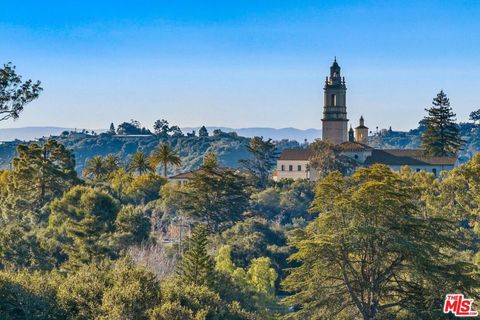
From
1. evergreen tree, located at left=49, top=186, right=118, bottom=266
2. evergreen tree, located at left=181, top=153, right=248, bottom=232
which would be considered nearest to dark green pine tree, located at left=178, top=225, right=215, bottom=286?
evergreen tree, located at left=49, top=186, right=118, bottom=266

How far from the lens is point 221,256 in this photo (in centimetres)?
4156

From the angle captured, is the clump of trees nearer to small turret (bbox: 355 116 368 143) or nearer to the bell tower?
the bell tower

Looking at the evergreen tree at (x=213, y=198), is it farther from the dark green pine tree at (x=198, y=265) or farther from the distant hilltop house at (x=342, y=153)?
the distant hilltop house at (x=342, y=153)

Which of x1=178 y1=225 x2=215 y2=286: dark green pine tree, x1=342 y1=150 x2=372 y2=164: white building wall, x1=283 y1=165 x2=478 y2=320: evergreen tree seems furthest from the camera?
x1=342 y1=150 x2=372 y2=164: white building wall

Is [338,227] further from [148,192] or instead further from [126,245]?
[148,192]

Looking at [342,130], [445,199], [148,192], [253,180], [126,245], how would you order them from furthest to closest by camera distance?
1. [342,130]
2. [253,180]
3. [148,192]
4. [445,199]
5. [126,245]

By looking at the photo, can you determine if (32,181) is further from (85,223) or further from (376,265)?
(376,265)

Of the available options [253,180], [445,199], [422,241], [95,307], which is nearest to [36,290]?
[95,307]

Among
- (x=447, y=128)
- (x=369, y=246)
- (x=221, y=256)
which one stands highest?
(x=447, y=128)

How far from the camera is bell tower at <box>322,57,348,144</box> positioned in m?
84.4

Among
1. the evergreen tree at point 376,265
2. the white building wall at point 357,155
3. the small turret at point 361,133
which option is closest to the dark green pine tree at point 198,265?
the evergreen tree at point 376,265

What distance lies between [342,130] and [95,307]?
65.7m

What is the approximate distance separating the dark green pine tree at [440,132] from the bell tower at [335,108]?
12.1 m

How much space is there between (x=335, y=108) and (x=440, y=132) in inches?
587
